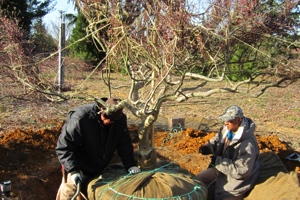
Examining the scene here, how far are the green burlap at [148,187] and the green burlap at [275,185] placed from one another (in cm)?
70

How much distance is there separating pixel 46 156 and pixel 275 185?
114 inches

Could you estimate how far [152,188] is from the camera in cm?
258

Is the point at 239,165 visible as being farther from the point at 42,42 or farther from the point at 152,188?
the point at 42,42

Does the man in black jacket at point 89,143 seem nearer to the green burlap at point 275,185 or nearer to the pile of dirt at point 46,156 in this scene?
the pile of dirt at point 46,156

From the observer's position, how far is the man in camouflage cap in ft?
9.95

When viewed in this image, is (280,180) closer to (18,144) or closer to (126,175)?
(126,175)

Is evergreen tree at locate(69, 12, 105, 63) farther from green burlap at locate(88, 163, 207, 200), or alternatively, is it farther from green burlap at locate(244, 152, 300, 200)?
green burlap at locate(88, 163, 207, 200)

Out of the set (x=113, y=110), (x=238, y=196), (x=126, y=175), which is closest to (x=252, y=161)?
(x=238, y=196)

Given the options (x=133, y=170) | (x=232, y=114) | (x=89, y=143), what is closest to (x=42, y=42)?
(x=89, y=143)

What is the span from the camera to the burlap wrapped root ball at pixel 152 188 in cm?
253

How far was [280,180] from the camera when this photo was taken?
3.21 metres

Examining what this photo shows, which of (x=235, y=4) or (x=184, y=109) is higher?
(x=235, y=4)

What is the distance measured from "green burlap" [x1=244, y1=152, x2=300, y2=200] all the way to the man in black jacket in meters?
1.21

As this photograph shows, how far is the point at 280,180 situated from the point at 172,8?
191cm
